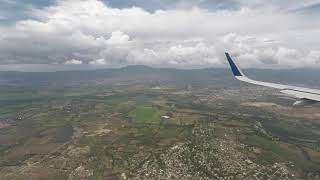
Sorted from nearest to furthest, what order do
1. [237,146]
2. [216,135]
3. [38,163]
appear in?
[38,163] < [237,146] < [216,135]

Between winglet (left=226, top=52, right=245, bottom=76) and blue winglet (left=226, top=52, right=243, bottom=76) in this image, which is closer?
blue winglet (left=226, top=52, right=243, bottom=76)

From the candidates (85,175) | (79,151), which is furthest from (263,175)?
(79,151)

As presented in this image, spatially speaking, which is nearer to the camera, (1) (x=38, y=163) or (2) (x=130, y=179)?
(2) (x=130, y=179)

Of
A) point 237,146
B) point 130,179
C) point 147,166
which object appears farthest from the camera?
point 237,146

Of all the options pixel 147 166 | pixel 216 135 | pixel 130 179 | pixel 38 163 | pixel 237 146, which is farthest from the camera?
pixel 216 135

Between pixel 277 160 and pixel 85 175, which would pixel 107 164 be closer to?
pixel 85 175

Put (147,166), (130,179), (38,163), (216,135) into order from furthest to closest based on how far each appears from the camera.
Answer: (216,135), (38,163), (147,166), (130,179)

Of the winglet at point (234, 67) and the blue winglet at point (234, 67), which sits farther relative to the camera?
the winglet at point (234, 67)

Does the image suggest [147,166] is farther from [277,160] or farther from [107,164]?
[277,160]

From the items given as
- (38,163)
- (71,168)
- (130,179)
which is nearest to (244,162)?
(130,179)
